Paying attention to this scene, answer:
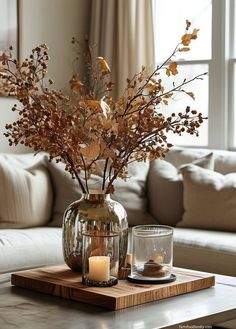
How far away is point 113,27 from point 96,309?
3.45 metres

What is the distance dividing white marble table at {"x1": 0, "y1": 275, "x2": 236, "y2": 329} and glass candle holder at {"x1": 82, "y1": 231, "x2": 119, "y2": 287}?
120 millimetres

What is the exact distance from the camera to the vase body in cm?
232

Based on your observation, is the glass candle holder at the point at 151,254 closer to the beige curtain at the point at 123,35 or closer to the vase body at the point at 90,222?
the vase body at the point at 90,222

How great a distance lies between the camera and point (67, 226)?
2.37 meters

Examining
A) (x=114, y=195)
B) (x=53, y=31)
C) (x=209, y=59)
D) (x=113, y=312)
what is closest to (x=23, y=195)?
(x=114, y=195)

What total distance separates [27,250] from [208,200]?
1103 mm

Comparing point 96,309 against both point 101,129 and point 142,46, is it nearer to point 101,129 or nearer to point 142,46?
point 101,129

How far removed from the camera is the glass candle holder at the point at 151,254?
2.26 m

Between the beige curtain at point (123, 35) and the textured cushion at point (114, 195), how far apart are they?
3.51 feet

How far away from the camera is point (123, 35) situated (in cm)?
511

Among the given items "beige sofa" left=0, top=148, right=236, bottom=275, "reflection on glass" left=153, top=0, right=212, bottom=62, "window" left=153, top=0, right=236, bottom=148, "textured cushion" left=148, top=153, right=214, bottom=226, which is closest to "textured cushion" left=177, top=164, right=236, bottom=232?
"beige sofa" left=0, top=148, right=236, bottom=275

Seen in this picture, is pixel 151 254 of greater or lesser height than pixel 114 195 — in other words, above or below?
below

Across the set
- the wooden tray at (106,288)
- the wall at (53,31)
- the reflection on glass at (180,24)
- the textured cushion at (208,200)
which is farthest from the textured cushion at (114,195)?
the wooden tray at (106,288)

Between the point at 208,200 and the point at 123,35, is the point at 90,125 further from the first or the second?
Answer: the point at 123,35
